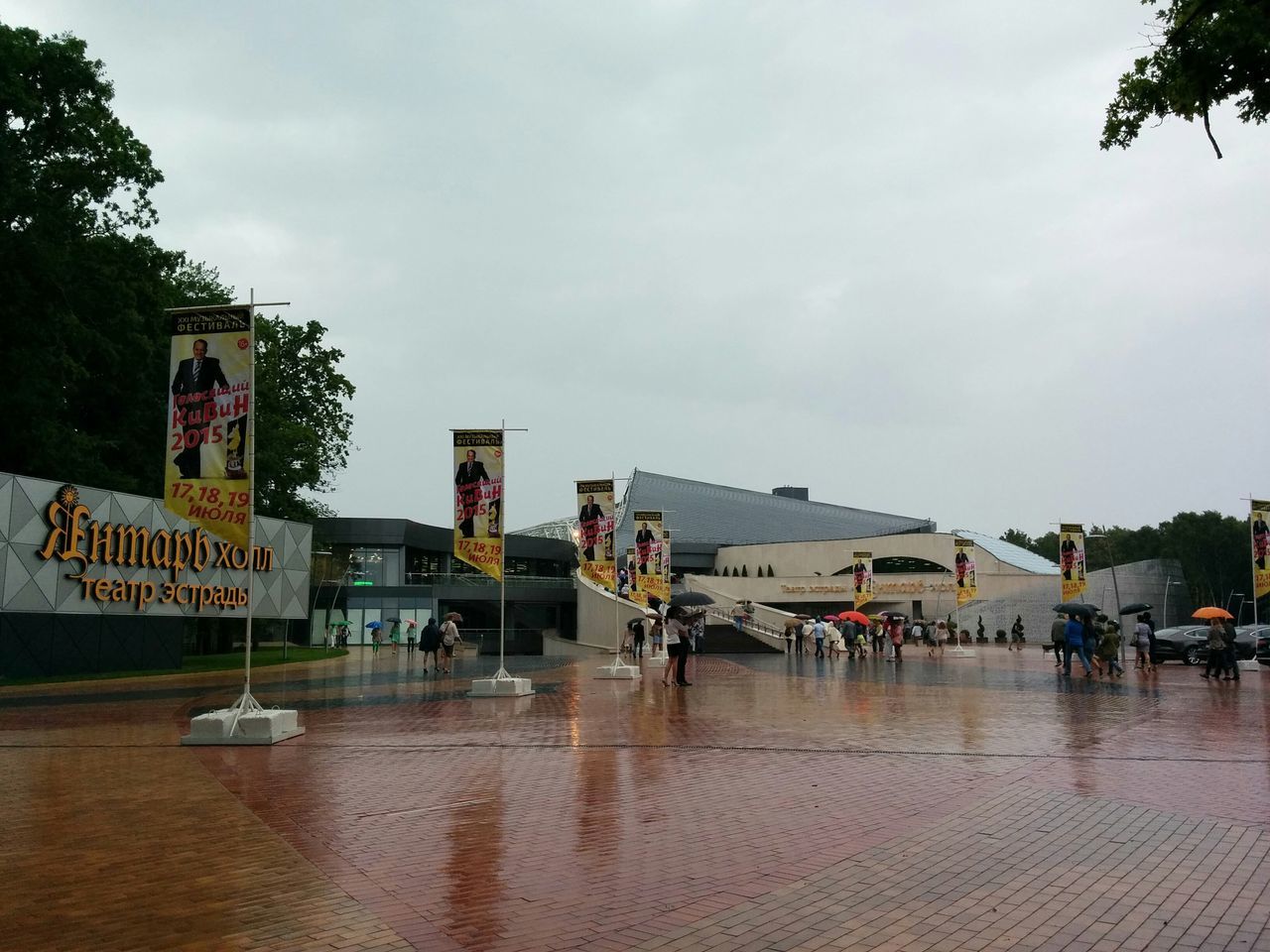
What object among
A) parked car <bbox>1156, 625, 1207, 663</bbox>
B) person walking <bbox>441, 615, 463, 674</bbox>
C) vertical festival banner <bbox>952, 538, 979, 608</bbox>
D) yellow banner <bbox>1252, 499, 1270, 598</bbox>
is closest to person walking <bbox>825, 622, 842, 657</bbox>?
vertical festival banner <bbox>952, 538, 979, 608</bbox>

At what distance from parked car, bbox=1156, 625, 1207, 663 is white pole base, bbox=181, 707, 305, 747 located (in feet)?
101

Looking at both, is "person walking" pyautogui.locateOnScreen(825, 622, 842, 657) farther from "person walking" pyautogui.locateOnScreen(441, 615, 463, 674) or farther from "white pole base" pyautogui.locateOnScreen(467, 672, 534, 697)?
"white pole base" pyautogui.locateOnScreen(467, 672, 534, 697)

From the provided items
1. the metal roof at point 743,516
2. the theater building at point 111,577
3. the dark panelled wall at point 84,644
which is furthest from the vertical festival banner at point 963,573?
the metal roof at point 743,516

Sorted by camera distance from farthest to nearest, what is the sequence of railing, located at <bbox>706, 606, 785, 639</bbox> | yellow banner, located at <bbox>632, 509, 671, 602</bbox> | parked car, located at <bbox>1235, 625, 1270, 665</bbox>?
railing, located at <bbox>706, 606, 785, 639</bbox> < parked car, located at <bbox>1235, 625, 1270, 665</bbox> < yellow banner, located at <bbox>632, 509, 671, 602</bbox>

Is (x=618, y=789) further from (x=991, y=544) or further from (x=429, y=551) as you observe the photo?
(x=991, y=544)

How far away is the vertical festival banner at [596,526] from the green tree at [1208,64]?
18.1 metres

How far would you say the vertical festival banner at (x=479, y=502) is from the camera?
19047mm

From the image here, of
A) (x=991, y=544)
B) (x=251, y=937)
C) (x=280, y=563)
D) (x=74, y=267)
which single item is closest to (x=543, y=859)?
(x=251, y=937)

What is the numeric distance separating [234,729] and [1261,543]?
27.1 meters

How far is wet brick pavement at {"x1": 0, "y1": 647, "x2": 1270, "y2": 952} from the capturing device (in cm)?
501

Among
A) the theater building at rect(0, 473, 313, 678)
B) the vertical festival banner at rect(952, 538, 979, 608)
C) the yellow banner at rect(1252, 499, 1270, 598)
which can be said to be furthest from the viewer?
the vertical festival banner at rect(952, 538, 979, 608)

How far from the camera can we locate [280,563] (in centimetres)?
3075

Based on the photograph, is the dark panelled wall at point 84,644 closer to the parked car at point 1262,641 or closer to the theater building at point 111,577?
the theater building at point 111,577

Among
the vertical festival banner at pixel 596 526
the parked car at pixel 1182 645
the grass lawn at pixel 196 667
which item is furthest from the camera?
the parked car at pixel 1182 645
